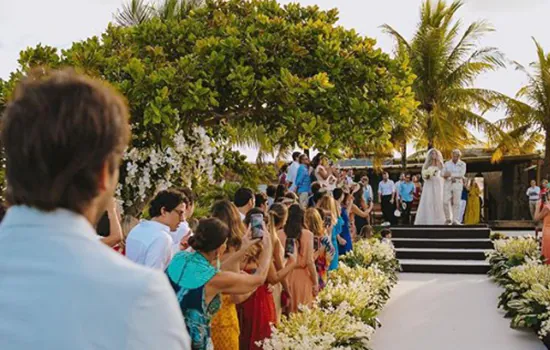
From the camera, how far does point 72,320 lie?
1210 mm

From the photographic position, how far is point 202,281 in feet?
13.4

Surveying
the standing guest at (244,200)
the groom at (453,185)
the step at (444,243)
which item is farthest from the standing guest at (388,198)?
the standing guest at (244,200)

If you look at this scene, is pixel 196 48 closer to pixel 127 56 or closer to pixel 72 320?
pixel 127 56

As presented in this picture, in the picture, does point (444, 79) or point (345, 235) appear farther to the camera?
point (444, 79)

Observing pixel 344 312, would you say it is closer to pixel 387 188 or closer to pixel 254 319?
pixel 254 319

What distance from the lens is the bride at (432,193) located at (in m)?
18.0

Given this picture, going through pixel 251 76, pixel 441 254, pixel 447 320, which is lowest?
pixel 447 320

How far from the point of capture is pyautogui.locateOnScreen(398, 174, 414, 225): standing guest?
21.3 meters

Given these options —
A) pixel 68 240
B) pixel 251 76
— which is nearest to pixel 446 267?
pixel 251 76

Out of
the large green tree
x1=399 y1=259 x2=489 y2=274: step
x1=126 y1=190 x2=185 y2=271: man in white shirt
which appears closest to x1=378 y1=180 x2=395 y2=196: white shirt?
x1=399 y1=259 x2=489 y2=274: step

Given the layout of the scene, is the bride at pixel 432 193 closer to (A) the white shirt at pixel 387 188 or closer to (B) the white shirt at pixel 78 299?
(A) the white shirt at pixel 387 188

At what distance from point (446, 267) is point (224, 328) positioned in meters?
10.5

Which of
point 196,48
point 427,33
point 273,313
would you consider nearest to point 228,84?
point 196,48

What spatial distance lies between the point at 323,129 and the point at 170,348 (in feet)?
21.9
